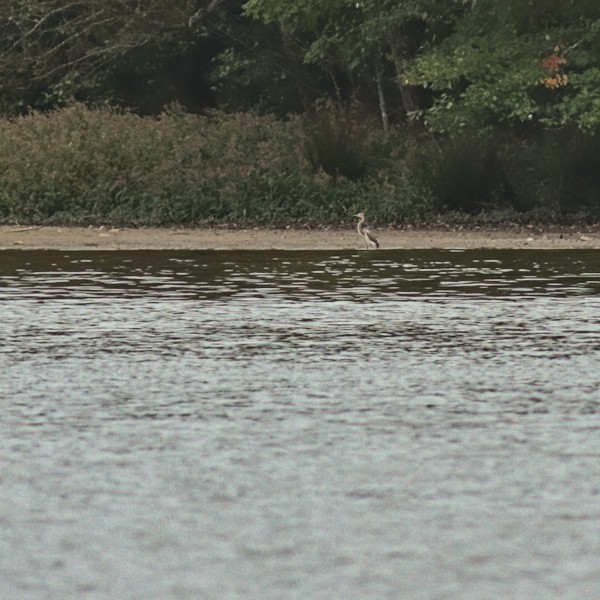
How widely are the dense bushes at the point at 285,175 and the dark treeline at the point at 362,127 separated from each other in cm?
4

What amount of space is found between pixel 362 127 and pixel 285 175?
229 centimetres

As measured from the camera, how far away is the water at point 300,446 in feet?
23.4

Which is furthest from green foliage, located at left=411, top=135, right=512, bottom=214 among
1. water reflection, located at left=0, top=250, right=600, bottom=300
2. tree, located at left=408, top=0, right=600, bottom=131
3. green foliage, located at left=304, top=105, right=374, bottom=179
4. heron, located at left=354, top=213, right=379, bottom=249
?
water reflection, located at left=0, top=250, right=600, bottom=300

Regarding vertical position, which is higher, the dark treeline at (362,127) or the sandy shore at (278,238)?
the dark treeline at (362,127)

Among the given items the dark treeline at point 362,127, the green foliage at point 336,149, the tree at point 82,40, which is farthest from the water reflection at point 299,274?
the tree at point 82,40

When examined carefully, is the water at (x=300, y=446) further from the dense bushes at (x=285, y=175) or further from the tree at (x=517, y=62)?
the tree at (x=517, y=62)

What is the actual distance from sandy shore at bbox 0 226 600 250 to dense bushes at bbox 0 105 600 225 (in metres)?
1.18

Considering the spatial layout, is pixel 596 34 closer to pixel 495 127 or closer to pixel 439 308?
pixel 495 127

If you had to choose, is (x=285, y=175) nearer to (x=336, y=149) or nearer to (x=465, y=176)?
(x=336, y=149)

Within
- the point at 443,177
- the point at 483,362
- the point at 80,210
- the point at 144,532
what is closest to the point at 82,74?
the point at 80,210

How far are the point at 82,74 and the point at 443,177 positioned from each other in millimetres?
10678

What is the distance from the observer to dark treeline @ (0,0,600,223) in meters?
31.2

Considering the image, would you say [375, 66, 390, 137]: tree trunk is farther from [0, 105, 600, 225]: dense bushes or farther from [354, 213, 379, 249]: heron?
[354, 213, 379, 249]: heron

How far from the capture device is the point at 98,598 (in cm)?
666
